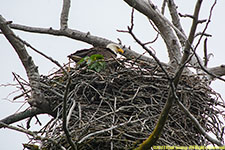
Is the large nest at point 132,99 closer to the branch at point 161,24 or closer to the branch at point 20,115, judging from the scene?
the branch at point 20,115

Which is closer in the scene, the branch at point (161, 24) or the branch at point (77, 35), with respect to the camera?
the branch at point (161, 24)

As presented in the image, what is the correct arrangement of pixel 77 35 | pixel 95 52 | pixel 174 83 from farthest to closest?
pixel 77 35
pixel 95 52
pixel 174 83

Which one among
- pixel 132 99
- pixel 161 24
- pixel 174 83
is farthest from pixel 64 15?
pixel 174 83

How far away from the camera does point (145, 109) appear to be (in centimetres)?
276

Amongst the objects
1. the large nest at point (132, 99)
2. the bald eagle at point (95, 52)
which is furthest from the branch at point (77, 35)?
the large nest at point (132, 99)

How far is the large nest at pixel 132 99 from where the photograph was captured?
2.71m

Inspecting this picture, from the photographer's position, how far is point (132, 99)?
2812 millimetres

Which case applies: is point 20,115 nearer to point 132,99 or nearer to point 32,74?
point 32,74

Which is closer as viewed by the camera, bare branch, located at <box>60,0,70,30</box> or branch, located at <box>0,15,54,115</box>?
branch, located at <box>0,15,54,115</box>

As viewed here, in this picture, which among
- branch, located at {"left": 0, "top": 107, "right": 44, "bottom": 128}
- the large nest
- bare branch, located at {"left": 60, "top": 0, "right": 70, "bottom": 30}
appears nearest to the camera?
the large nest

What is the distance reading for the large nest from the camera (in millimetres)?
2709

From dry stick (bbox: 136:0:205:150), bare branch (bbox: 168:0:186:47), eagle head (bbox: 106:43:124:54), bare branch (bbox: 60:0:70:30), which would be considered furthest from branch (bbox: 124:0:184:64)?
dry stick (bbox: 136:0:205:150)

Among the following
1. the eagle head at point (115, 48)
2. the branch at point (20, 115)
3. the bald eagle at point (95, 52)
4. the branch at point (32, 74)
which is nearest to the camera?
the branch at point (32, 74)

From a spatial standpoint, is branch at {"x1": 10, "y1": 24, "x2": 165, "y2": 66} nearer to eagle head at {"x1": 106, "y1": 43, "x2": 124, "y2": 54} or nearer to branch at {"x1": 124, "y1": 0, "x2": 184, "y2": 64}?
eagle head at {"x1": 106, "y1": 43, "x2": 124, "y2": 54}
